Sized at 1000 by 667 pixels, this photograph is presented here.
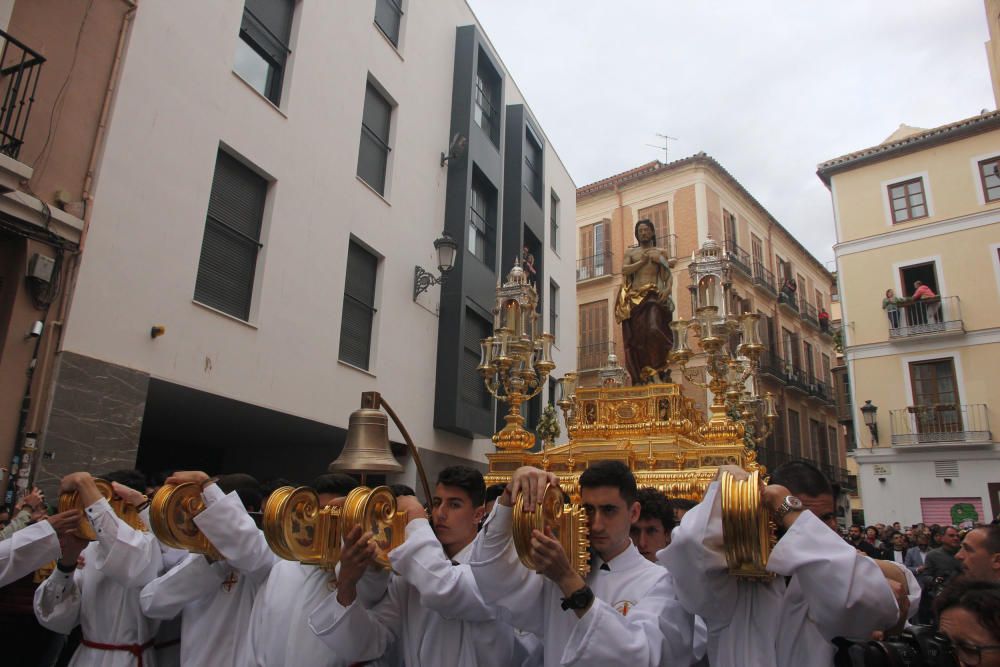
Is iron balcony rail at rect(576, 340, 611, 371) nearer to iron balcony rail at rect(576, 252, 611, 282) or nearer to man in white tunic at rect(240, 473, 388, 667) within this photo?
iron balcony rail at rect(576, 252, 611, 282)

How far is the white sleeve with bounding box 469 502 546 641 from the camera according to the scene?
2.73m

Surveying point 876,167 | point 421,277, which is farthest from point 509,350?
point 876,167

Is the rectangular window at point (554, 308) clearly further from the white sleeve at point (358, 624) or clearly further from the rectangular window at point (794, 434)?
the white sleeve at point (358, 624)

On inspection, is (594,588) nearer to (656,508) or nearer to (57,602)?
(656,508)

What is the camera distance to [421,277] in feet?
44.5

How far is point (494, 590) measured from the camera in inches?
109

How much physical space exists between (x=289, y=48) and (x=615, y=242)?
61.0 ft

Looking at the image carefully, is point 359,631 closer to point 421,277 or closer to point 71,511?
point 71,511

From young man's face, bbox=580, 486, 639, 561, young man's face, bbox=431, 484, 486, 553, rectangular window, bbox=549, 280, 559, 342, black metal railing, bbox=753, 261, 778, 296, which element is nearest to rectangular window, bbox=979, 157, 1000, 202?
black metal railing, bbox=753, 261, 778, 296

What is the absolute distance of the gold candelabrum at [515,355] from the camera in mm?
7094

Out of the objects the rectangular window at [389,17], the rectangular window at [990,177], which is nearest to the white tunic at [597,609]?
the rectangular window at [389,17]

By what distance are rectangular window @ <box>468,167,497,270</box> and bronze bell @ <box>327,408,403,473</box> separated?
39.5 ft

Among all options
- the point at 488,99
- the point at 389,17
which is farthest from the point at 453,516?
the point at 488,99

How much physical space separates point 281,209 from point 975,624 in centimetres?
975
